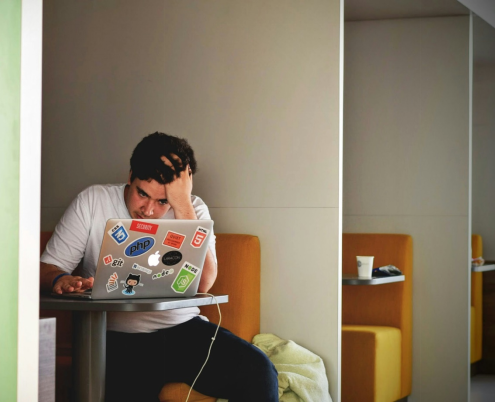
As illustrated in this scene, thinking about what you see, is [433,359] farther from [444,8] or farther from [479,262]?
[444,8]

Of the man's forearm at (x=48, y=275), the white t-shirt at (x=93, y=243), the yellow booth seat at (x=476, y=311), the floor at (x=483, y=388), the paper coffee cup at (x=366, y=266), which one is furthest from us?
the yellow booth seat at (x=476, y=311)

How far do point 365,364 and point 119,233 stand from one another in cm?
198

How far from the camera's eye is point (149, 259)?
2.11 m

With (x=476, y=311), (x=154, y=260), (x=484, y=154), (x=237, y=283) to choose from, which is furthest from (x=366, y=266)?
(x=484, y=154)

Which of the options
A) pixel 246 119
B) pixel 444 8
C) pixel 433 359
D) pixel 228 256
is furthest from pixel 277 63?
pixel 433 359

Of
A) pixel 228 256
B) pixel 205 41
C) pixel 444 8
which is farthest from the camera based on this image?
pixel 444 8

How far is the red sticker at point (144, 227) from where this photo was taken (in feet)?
6.86

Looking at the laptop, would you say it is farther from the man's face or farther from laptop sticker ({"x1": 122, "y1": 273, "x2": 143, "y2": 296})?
the man's face

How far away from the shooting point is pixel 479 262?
4.99m

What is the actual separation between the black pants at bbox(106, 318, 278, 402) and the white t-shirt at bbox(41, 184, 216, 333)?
5cm

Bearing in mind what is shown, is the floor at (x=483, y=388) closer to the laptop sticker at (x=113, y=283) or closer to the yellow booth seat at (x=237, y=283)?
the yellow booth seat at (x=237, y=283)

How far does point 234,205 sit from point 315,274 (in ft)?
1.68

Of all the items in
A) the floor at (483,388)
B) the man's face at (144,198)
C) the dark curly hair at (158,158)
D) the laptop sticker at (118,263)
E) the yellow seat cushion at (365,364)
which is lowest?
the floor at (483,388)

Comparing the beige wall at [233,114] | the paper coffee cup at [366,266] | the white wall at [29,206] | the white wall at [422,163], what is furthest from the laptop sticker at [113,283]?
the white wall at [422,163]
